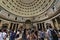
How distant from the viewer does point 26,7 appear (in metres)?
13.4

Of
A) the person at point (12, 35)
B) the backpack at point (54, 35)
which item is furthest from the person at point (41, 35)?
the person at point (12, 35)

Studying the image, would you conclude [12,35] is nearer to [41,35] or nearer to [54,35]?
[41,35]

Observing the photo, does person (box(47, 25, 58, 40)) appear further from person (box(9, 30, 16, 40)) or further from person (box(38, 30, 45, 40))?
person (box(9, 30, 16, 40))

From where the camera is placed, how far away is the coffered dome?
39.6ft

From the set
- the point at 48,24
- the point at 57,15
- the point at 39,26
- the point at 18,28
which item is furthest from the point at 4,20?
the point at 57,15

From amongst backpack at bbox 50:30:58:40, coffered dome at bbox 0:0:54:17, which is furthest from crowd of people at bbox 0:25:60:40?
coffered dome at bbox 0:0:54:17

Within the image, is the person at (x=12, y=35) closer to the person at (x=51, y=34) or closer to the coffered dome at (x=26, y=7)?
the coffered dome at (x=26, y=7)

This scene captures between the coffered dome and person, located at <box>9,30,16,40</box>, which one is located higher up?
the coffered dome

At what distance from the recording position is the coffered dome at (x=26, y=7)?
39.6 feet

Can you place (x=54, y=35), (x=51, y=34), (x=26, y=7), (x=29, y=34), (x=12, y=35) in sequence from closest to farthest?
1. (x=54, y=35)
2. (x=51, y=34)
3. (x=12, y=35)
4. (x=29, y=34)
5. (x=26, y=7)

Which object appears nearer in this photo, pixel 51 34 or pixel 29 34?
pixel 51 34

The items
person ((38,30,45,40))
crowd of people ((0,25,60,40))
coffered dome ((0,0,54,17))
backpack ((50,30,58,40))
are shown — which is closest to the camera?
backpack ((50,30,58,40))

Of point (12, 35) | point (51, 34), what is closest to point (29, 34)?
point (12, 35)

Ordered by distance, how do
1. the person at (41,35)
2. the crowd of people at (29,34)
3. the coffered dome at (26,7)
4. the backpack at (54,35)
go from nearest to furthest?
1. the backpack at (54,35)
2. the crowd of people at (29,34)
3. the person at (41,35)
4. the coffered dome at (26,7)
